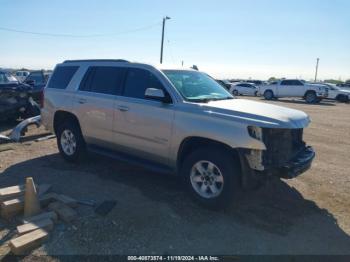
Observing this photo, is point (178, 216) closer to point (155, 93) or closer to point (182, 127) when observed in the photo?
point (182, 127)

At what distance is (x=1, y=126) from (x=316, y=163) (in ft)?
31.2

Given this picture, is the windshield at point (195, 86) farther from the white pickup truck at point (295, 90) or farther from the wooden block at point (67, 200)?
the white pickup truck at point (295, 90)

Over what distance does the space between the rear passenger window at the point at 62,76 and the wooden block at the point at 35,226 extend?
3.40m

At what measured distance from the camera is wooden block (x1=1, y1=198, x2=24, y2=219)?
170 inches

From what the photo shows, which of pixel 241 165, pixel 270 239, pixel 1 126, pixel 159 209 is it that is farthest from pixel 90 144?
pixel 1 126

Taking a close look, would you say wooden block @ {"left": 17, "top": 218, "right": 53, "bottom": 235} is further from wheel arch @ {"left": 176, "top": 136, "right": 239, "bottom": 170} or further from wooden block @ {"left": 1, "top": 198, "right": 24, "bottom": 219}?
wheel arch @ {"left": 176, "top": 136, "right": 239, "bottom": 170}

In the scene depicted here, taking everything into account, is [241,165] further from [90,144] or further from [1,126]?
[1,126]

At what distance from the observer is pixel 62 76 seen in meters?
7.02

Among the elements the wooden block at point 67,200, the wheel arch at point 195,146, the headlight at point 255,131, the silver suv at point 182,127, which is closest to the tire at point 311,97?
the silver suv at point 182,127

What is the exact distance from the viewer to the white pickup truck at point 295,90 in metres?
28.1

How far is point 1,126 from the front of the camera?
37.1 ft

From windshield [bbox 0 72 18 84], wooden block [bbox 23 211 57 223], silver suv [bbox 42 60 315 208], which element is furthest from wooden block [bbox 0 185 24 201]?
windshield [bbox 0 72 18 84]

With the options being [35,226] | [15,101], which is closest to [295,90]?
[15,101]

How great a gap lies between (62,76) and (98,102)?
58.0 inches
